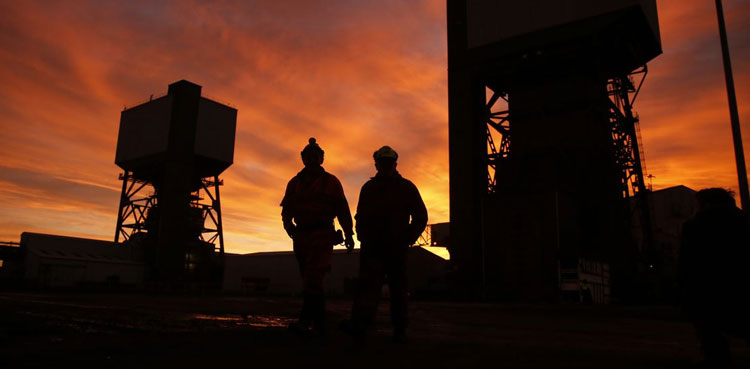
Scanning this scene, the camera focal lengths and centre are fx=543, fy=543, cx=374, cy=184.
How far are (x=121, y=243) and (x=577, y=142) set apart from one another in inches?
1556

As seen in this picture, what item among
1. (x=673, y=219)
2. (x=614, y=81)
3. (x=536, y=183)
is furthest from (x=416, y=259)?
(x=673, y=219)

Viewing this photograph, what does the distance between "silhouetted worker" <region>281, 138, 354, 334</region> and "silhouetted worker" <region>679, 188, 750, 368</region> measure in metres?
2.57

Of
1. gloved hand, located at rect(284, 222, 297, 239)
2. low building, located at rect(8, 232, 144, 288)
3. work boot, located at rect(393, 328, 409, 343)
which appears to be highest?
low building, located at rect(8, 232, 144, 288)

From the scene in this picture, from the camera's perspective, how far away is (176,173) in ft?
152

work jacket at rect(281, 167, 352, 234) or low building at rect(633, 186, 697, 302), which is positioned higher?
low building at rect(633, 186, 697, 302)

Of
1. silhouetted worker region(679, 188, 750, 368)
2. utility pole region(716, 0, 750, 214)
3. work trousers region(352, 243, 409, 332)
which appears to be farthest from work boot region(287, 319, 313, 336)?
utility pole region(716, 0, 750, 214)

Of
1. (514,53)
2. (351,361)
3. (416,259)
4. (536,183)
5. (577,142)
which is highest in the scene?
(514,53)

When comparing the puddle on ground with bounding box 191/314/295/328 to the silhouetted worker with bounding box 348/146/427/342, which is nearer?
the silhouetted worker with bounding box 348/146/427/342

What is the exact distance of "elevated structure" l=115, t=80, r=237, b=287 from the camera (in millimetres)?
46031

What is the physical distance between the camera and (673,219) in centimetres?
4681

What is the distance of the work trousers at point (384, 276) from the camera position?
4.25 m

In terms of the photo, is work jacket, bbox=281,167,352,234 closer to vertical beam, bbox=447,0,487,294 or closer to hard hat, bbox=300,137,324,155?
hard hat, bbox=300,137,324,155

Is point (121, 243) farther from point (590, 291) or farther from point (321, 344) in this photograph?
point (321, 344)

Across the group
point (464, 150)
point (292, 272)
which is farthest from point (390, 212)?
point (292, 272)
